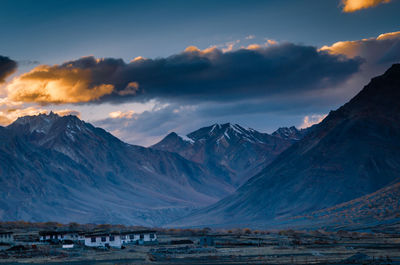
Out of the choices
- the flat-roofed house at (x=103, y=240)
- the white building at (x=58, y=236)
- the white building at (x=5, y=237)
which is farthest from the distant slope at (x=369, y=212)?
the white building at (x=5, y=237)

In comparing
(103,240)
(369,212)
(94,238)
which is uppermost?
(369,212)

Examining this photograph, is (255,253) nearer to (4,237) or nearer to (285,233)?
(4,237)

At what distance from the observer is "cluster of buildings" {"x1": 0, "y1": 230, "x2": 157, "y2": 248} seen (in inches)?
4227

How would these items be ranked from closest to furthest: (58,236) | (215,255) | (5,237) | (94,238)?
(215,255) < (5,237) < (94,238) < (58,236)

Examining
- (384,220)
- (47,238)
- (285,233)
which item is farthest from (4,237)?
(384,220)

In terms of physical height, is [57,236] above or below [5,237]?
below

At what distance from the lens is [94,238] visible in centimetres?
10800

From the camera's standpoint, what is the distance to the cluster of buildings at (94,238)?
352ft

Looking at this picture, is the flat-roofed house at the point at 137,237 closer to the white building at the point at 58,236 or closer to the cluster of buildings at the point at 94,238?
the cluster of buildings at the point at 94,238

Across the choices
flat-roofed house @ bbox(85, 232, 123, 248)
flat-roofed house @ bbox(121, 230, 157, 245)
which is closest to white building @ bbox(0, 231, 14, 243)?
flat-roofed house @ bbox(85, 232, 123, 248)

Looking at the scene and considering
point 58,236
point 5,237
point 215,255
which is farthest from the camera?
point 58,236

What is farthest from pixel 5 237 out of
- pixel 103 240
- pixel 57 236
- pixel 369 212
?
pixel 369 212

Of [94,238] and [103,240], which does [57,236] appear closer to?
[94,238]

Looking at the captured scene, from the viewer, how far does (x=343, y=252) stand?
3423 inches
